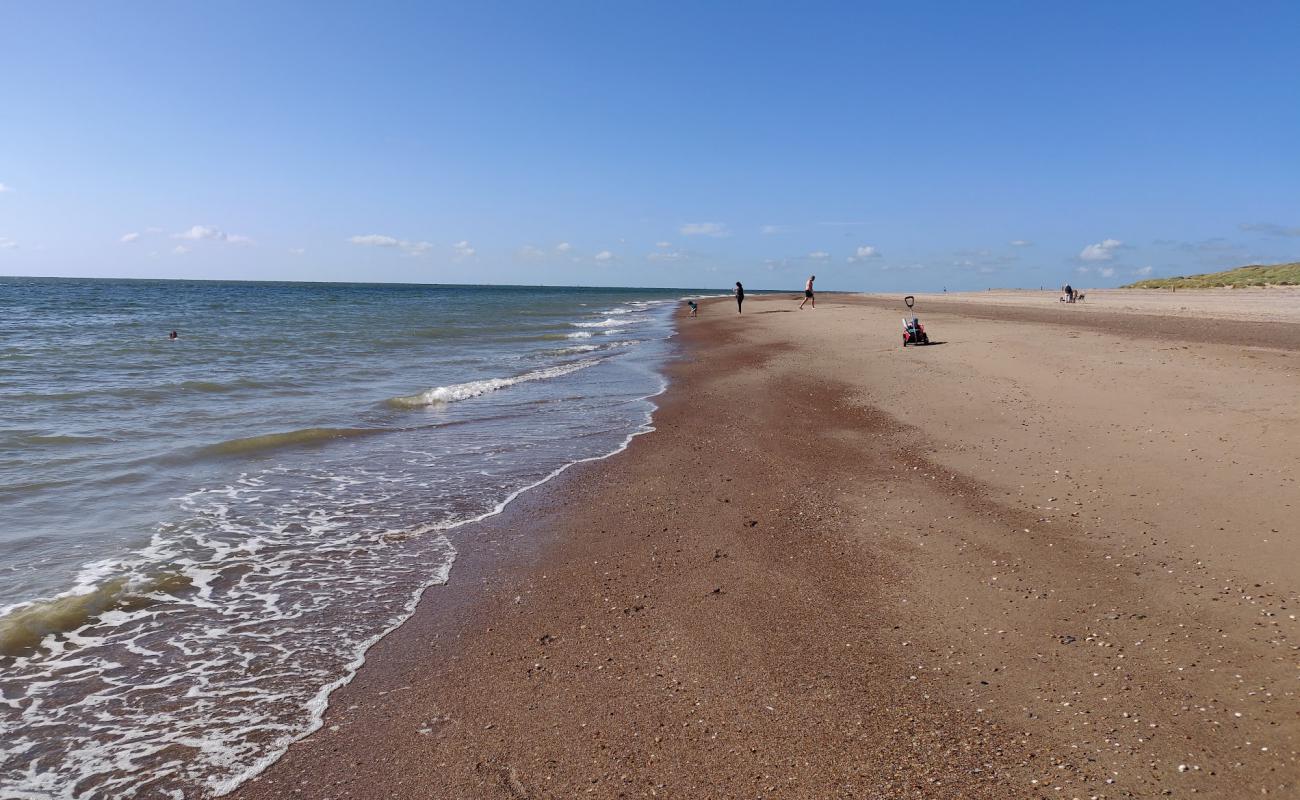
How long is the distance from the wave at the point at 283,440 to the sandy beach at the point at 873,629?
4.88 metres

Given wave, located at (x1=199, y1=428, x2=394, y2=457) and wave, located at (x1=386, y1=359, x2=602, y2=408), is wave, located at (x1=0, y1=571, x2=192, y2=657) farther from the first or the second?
wave, located at (x1=386, y1=359, x2=602, y2=408)

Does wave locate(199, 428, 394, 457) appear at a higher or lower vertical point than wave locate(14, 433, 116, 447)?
lower

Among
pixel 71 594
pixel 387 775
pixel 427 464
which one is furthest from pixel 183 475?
pixel 387 775

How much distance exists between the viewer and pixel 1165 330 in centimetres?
2019

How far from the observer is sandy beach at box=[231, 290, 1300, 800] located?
329 cm

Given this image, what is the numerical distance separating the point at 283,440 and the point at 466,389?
18.0ft

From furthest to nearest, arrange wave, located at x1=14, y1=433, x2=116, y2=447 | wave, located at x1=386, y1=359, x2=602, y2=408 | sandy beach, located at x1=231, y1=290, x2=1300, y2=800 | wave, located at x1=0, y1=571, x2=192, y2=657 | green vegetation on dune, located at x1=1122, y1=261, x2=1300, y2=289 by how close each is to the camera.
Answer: green vegetation on dune, located at x1=1122, y1=261, x2=1300, y2=289
wave, located at x1=386, y1=359, x2=602, y2=408
wave, located at x1=14, y1=433, x2=116, y2=447
wave, located at x1=0, y1=571, x2=192, y2=657
sandy beach, located at x1=231, y1=290, x2=1300, y2=800

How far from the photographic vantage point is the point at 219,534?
691 centimetres

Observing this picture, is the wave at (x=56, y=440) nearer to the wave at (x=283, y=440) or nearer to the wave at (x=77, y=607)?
the wave at (x=283, y=440)

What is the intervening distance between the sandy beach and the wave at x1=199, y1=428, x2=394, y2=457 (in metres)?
4.88

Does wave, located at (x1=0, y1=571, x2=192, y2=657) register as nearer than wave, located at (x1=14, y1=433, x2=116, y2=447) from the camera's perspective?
Yes

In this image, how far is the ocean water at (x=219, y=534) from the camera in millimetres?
3863

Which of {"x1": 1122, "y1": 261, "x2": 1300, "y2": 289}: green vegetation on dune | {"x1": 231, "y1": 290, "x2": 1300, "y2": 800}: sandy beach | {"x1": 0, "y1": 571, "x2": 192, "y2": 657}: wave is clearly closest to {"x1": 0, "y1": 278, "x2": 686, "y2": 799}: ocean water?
{"x1": 0, "y1": 571, "x2": 192, "y2": 657}: wave

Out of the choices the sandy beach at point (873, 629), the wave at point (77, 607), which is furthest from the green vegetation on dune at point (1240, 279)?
the wave at point (77, 607)
